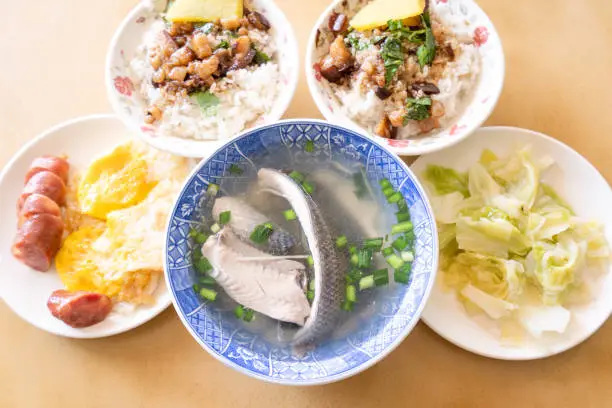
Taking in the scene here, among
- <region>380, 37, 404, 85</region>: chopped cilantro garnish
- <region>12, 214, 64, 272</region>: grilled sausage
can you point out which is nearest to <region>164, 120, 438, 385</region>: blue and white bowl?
<region>380, 37, 404, 85</region>: chopped cilantro garnish

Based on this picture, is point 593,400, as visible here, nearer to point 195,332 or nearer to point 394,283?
point 394,283

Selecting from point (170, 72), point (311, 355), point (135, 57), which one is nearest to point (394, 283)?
point (311, 355)

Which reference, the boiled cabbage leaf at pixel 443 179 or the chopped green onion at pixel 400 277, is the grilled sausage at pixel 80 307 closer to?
the chopped green onion at pixel 400 277

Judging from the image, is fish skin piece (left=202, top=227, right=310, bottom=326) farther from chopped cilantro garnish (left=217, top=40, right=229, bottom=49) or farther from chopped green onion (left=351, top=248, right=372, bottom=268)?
chopped cilantro garnish (left=217, top=40, right=229, bottom=49)

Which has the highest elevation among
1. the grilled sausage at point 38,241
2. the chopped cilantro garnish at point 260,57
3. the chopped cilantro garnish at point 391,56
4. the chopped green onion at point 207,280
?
the chopped cilantro garnish at point 391,56

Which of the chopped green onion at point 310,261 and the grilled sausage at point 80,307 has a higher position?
the chopped green onion at point 310,261

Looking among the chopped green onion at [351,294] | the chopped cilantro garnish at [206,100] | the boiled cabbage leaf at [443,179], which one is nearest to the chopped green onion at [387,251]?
the chopped green onion at [351,294]
